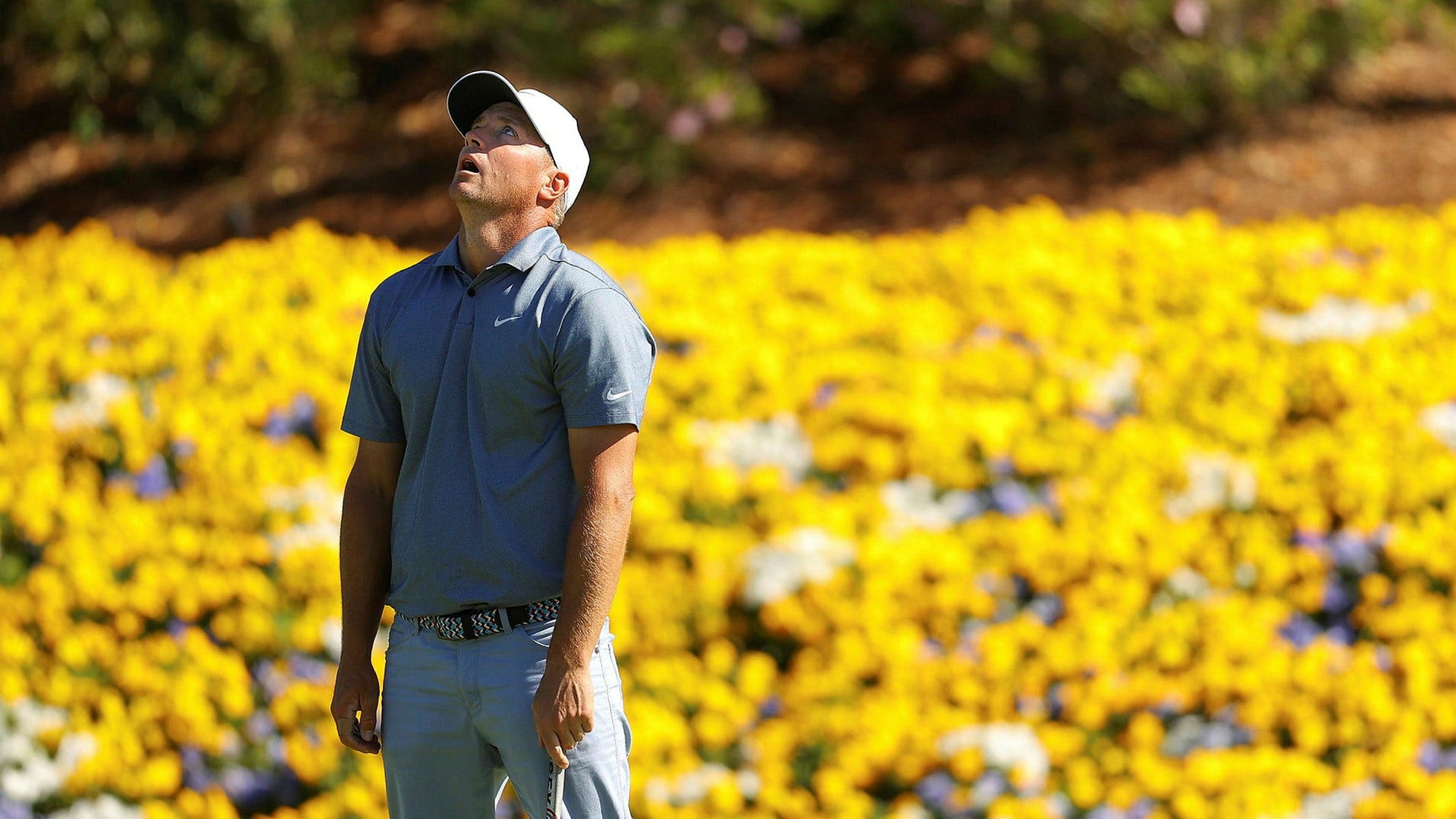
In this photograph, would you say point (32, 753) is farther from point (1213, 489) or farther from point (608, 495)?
point (1213, 489)

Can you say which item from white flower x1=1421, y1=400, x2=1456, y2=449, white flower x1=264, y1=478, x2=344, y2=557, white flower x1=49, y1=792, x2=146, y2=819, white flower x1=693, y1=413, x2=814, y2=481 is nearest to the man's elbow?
white flower x1=49, y1=792, x2=146, y2=819

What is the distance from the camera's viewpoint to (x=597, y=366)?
1.73m

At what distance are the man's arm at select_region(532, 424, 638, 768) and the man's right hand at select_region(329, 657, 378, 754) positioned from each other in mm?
318

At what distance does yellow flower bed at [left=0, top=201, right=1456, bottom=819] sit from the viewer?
321 cm

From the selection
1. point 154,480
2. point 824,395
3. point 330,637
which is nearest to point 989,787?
point 824,395

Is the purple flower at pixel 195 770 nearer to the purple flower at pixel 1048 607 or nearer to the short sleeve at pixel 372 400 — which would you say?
the short sleeve at pixel 372 400

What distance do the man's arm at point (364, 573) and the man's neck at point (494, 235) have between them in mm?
312

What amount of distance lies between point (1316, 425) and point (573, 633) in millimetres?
3228

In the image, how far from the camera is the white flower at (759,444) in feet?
13.1

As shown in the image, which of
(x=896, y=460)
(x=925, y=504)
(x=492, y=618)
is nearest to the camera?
(x=492, y=618)

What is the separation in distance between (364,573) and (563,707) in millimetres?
389

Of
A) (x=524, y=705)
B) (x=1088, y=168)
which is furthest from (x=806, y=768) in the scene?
(x=1088, y=168)

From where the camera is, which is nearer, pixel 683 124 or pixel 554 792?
pixel 554 792

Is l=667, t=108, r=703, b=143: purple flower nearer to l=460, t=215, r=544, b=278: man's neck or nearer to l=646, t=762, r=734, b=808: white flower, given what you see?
l=646, t=762, r=734, b=808: white flower
